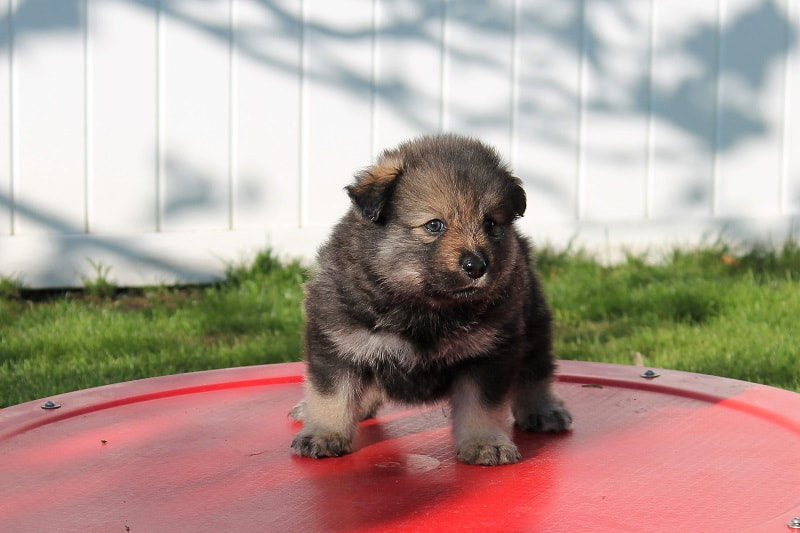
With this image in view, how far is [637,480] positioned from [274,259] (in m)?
3.51

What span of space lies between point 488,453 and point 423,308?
39cm

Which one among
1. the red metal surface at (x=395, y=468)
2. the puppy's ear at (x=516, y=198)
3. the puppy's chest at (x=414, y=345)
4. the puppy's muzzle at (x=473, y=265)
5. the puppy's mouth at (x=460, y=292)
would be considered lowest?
the red metal surface at (x=395, y=468)

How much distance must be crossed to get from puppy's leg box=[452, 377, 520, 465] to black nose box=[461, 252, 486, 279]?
1.07 ft

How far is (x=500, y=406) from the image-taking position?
2.65 metres

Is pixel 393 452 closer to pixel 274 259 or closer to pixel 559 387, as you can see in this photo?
pixel 559 387

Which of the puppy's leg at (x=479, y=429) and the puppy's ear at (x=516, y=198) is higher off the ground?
the puppy's ear at (x=516, y=198)

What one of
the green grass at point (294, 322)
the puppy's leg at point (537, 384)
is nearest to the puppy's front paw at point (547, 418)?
the puppy's leg at point (537, 384)

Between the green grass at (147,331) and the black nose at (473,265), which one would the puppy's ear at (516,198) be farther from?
the green grass at (147,331)

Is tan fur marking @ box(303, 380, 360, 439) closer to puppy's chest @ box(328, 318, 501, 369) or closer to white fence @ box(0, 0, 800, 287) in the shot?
puppy's chest @ box(328, 318, 501, 369)

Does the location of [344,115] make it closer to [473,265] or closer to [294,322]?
[294,322]

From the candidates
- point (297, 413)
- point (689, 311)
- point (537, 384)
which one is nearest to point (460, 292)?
point (537, 384)

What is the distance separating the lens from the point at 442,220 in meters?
2.55

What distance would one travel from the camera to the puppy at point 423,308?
2.55 meters

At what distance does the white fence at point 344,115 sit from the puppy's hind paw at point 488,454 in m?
3.26
